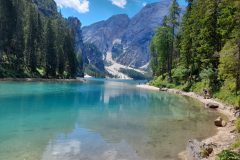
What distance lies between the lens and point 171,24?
269 ft

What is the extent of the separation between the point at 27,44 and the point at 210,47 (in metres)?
68.7

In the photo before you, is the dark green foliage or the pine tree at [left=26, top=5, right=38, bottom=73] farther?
the pine tree at [left=26, top=5, right=38, bottom=73]

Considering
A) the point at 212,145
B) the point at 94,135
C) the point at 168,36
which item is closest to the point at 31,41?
the point at 168,36

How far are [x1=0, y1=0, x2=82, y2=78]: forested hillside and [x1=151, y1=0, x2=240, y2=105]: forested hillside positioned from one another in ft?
138

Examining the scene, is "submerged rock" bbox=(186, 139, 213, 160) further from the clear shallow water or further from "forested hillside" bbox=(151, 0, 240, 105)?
"forested hillside" bbox=(151, 0, 240, 105)

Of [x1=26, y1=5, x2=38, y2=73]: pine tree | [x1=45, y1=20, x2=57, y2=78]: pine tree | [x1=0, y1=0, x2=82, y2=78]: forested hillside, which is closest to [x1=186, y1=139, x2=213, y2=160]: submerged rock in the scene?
[x1=0, y1=0, x2=82, y2=78]: forested hillside

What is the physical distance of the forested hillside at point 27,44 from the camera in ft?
296

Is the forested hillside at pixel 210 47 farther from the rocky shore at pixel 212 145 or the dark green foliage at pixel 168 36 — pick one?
the rocky shore at pixel 212 145

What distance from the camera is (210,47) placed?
49969mm

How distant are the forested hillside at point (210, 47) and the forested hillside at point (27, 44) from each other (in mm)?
42110

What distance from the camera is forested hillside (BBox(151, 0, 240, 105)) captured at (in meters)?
31.9

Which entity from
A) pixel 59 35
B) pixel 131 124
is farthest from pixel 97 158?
pixel 59 35

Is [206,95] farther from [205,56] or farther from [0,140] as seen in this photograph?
[0,140]

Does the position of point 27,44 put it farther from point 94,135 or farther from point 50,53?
point 94,135
